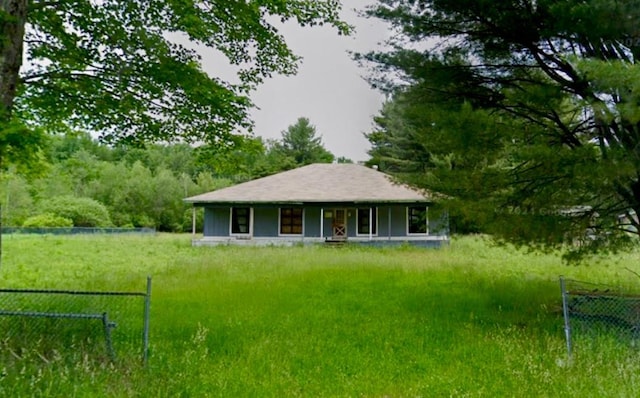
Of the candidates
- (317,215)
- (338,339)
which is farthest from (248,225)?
(338,339)

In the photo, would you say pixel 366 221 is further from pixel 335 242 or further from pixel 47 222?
pixel 47 222

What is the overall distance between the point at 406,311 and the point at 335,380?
3003 millimetres

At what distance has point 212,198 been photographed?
20094 mm

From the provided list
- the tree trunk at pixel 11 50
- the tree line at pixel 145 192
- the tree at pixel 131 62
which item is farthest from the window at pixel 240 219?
the tree trunk at pixel 11 50

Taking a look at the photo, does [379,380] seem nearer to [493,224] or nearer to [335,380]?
[335,380]

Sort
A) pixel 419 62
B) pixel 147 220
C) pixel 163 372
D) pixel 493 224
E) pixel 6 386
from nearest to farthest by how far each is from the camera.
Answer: pixel 6 386
pixel 163 372
pixel 493 224
pixel 419 62
pixel 147 220

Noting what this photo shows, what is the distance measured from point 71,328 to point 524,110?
23.2ft

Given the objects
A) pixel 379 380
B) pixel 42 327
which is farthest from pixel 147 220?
pixel 379 380

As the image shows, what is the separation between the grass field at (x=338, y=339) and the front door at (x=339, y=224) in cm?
923

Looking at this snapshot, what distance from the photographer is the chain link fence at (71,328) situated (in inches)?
162

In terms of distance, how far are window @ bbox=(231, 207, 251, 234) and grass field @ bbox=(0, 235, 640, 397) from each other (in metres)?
9.80

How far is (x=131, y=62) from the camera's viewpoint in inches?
196

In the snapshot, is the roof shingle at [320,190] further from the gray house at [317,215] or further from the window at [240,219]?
the window at [240,219]

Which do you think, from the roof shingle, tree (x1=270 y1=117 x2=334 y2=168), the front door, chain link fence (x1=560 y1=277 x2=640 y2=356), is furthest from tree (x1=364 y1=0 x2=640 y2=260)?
tree (x1=270 y1=117 x2=334 y2=168)
